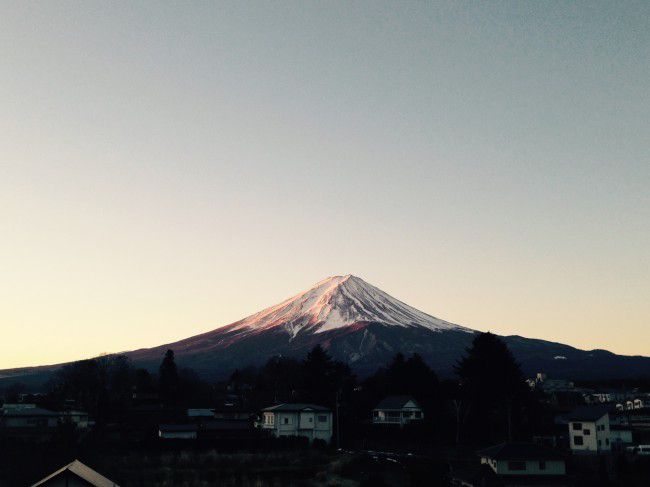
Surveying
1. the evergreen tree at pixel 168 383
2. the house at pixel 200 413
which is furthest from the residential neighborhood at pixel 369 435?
the evergreen tree at pixel 168 383

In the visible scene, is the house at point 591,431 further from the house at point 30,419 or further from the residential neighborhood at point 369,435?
the house at point 30,419

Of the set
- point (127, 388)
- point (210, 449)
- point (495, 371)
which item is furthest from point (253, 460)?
point (127, 388)

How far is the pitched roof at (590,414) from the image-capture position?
4956 centimetres

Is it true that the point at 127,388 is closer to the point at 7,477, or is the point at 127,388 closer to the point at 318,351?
the point at 318,351

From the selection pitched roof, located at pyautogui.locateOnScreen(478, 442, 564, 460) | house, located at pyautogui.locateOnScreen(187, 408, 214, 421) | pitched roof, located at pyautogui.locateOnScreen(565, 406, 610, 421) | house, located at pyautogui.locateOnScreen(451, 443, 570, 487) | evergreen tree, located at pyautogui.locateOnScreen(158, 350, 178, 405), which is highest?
evergreen tree, located at pyautogui.locateOnScreen(158, 350, 178, 405)

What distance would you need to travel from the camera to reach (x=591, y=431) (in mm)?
49656

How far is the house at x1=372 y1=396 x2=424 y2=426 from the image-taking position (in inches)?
2677

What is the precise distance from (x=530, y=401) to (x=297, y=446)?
2226cm

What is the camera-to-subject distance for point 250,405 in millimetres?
83188

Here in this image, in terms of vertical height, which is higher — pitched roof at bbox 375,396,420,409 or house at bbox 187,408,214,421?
pitched roof at bbox 375,396,420,409

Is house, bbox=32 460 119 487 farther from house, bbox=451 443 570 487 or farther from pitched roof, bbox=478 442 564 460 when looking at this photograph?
pitched roof, bbox=478 442 564 460

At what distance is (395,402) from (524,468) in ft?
101

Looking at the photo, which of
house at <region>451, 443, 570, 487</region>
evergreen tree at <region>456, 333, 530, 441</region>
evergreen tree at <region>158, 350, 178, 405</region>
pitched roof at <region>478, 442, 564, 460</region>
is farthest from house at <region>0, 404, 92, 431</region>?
pitched roof at <region>478, 442, 564, 460</region>

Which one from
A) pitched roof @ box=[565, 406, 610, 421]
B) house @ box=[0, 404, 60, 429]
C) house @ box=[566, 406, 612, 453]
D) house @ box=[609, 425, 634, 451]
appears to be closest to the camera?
house @ box=[566, 406, 612, 453]
